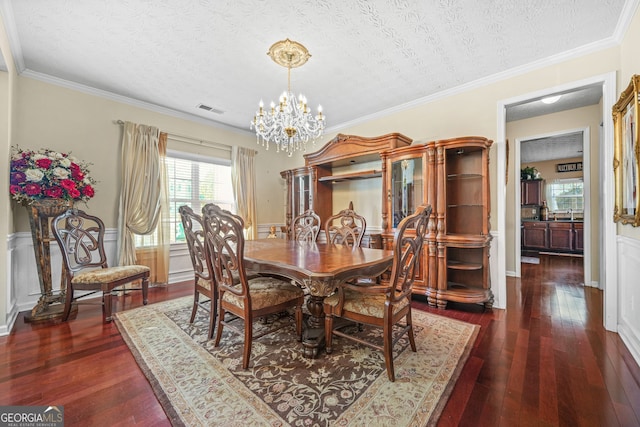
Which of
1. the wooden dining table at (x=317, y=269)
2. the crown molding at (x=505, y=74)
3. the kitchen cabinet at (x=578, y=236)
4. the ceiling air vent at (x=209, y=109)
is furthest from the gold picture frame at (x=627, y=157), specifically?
the kitchen cabinet at (x=578, y=236)

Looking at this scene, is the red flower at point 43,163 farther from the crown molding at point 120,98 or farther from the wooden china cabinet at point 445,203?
the wooden china cabinet at point 445,203

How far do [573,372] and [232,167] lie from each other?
479 cm

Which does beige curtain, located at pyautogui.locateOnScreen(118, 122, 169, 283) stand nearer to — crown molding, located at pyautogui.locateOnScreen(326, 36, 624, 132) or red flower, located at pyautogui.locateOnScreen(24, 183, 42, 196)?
red flower, located at pyautogui.locateOnScreen(24, 183, 42, 196)

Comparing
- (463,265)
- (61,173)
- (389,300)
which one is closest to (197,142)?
(61,173)

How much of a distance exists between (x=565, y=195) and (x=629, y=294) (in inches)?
289

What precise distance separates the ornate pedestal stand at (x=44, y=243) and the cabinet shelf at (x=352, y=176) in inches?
132

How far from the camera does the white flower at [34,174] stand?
247cm

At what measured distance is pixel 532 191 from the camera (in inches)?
301

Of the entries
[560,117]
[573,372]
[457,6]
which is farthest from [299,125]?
[560,117]

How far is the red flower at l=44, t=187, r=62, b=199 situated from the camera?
2.60m

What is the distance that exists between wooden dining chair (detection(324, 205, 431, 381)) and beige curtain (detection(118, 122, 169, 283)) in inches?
119

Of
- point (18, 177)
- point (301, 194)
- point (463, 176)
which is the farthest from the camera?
point (301, 194)

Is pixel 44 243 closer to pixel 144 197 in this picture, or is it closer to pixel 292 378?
pixel 144 197

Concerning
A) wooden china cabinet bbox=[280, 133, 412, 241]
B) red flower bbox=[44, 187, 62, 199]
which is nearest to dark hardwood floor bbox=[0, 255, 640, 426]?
red flower bbox=[44, 187, 62, 199]
